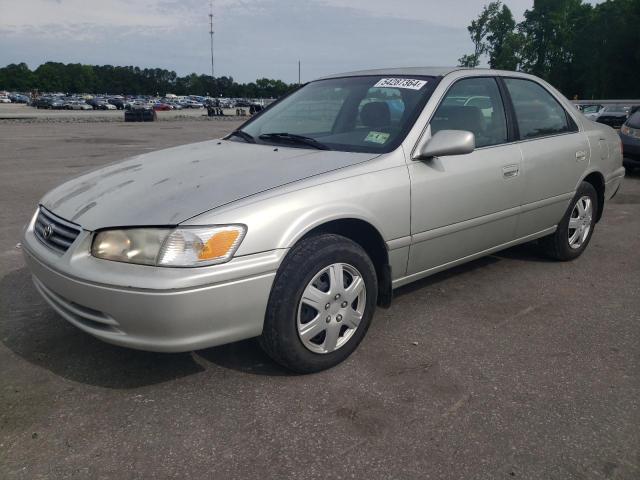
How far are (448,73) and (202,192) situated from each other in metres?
1.89

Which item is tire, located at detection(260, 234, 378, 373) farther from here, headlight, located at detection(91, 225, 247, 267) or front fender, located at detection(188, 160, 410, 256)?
headlight, located at detection(91, 225, 247, 267)

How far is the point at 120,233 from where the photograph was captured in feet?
7.80

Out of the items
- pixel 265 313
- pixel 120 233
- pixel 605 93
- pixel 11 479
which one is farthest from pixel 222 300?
pixel 605 93

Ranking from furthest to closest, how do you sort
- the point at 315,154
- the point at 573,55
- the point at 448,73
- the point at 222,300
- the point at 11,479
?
the point at 573,55 → the point at 448,73 → the point at 315,154 → the point at 222,300 → the point at 11,479

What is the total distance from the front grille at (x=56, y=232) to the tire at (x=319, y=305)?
0.99 m

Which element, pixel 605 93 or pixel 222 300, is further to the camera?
pixel 605 93

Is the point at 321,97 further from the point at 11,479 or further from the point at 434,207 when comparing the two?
the point at 11,479

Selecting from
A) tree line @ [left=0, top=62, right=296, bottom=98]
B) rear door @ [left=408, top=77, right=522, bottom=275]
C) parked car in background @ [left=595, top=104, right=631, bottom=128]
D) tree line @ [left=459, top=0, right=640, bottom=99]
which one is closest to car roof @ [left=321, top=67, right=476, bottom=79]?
rear door @ [left=408, top=77, right=522, bottom=275]

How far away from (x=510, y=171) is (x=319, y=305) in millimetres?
1785

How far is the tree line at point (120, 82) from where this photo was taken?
126 metres

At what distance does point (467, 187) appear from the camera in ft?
10.9

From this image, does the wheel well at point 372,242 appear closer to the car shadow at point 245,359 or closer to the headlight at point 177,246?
the headlight at point 177,246

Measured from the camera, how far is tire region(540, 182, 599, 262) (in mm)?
4383

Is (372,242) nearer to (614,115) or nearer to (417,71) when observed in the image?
(417,71)
